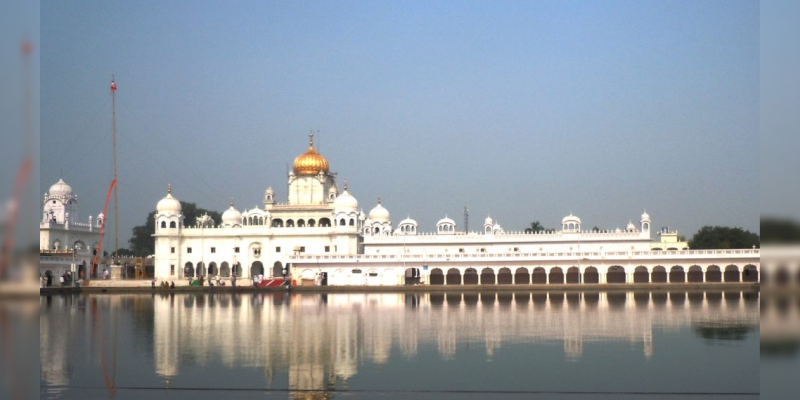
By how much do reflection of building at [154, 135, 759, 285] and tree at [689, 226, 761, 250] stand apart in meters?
2.79

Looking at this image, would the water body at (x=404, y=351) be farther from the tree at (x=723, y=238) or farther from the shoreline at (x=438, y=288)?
the tree at (x=723, y=238)

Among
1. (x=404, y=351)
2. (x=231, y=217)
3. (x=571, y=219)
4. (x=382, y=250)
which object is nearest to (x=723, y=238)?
(x=571, y=219)

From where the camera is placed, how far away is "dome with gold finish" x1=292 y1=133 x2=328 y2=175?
49.7 m

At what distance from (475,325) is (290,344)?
244 inches

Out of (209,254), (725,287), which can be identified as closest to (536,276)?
(725,287)

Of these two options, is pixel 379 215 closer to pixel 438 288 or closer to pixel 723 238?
pixel 438 288

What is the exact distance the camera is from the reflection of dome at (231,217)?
48947mm

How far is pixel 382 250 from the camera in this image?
47.9m

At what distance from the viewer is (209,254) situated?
4688cm

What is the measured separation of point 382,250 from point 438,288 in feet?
23.8

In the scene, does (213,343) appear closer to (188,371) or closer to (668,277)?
(188,371)

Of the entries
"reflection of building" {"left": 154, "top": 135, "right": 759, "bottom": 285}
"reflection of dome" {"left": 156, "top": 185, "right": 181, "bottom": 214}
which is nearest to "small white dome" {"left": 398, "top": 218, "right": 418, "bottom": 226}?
"reflection of building" {"left": 154, "top": 135, "right": 759, "bottom": 285}

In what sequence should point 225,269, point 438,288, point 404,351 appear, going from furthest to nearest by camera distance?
point 225,269
point 438,288
point 404,351

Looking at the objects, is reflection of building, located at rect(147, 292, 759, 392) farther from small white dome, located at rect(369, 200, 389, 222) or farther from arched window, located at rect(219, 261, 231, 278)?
small white dome, located at rect(369, 200, 389, 222)
